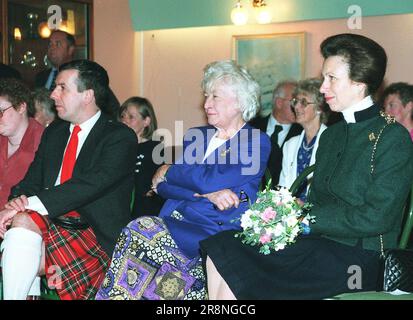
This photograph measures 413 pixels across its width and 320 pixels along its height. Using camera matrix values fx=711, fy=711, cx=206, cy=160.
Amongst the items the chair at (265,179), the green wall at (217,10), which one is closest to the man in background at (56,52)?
the green wall at (217,10)

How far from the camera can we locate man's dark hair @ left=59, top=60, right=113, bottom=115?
12.6 feet

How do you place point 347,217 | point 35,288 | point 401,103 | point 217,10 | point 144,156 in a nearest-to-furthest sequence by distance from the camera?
point 347,217
point 35,288
point 144,156
point 401,103
point 217,10

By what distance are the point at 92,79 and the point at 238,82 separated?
0.84 m

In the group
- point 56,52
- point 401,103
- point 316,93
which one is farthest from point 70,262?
point 56,52

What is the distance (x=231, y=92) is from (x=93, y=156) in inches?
31.7

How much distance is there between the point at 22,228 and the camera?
341 cm

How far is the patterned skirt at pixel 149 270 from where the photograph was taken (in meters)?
3.28

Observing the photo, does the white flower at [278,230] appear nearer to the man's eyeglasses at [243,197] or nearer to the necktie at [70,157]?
the man's eyeglasses at [243,197]

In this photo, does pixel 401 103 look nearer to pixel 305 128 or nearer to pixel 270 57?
pixel 305 128

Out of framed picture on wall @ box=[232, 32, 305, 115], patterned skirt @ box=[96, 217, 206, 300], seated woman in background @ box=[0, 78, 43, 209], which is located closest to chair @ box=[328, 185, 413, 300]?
patterned skirt @ box=[96, 217, 206, 300]

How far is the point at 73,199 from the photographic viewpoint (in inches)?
139

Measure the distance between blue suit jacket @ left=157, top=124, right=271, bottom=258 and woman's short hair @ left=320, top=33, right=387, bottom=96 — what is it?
638mm
